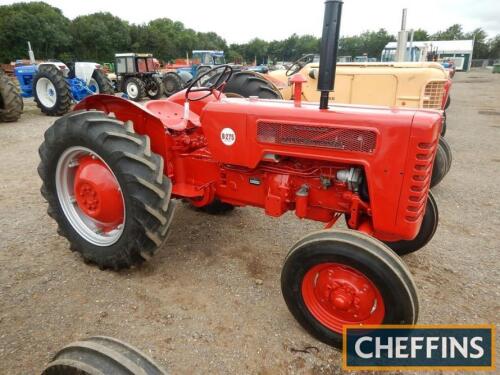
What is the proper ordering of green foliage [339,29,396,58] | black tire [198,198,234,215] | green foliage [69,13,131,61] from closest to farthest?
black tire [198,198,234,215] → green foliage [69,13,131,61] → green foliage [339,29,396,58]

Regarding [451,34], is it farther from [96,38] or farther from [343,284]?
[343,284]

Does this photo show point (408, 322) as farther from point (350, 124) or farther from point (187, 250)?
point (187, 250)

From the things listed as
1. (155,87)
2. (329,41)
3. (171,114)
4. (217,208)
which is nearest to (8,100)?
(155,87)

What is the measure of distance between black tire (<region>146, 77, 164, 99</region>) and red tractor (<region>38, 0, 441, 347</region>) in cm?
1064

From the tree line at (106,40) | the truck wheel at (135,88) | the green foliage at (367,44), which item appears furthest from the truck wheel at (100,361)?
the green foliage at (367,44)

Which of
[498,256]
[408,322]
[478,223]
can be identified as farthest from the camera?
[478,223]

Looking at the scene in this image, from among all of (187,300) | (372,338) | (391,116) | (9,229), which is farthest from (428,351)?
(9,229)

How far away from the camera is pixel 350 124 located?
2.12m

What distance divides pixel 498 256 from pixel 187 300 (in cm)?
266

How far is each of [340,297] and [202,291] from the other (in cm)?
105

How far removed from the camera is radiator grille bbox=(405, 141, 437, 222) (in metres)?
1.98

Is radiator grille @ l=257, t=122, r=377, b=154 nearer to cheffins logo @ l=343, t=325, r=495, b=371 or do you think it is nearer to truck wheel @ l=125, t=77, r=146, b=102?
cheffins logo @ l=343, t=325, r=495, b=371

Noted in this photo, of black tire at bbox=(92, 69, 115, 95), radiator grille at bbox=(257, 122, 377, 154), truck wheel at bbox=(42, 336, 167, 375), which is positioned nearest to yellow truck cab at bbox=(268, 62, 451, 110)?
radiator grille at bbox=(257, 122, 377, 154)

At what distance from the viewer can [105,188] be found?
9.02ft
